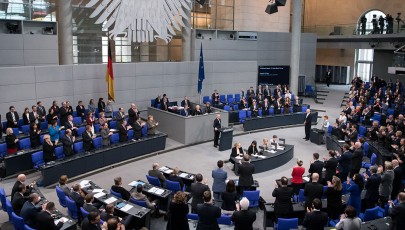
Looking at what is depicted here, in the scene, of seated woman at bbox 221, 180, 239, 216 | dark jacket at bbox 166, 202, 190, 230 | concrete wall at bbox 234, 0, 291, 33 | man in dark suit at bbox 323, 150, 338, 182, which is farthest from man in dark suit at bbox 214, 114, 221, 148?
concrete wall at bbox 234, 0, 291, 33

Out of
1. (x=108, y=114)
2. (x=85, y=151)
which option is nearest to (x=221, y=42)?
(x=108, y=114)

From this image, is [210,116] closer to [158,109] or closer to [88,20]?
[158,109]

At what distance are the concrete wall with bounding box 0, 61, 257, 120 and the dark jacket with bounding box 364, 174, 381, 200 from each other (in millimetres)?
12739

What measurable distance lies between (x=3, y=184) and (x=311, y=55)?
22779mm

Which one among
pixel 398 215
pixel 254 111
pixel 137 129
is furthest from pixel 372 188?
pixel 254 111

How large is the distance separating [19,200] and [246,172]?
521cm

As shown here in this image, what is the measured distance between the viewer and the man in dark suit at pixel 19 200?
24.2 feet

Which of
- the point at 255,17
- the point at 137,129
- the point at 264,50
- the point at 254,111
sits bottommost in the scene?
the point at 137,129

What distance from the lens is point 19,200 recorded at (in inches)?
291

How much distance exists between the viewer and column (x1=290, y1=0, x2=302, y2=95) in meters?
23.5

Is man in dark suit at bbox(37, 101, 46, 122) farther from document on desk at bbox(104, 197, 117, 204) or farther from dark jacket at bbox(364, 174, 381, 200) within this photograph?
dark jacket at bbox(364, 174, 381, 200)

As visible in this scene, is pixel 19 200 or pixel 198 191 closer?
pixel 19 200

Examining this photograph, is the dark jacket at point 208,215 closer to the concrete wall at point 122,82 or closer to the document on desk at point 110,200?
the document on desk at point 110,200

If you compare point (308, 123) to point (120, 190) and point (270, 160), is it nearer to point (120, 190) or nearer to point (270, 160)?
point (270, 160)
